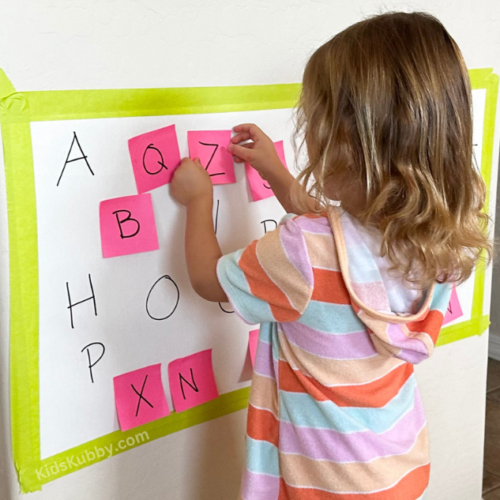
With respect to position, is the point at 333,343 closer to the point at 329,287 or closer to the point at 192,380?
the point at 329,287

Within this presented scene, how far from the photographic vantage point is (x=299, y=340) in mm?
765

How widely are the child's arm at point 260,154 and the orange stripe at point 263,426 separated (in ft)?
0.96

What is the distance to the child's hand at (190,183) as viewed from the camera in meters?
0.84

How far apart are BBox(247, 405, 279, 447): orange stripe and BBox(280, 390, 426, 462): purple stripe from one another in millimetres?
18

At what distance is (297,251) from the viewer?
712mm

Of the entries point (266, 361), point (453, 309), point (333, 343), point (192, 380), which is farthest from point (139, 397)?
point (453, 309)

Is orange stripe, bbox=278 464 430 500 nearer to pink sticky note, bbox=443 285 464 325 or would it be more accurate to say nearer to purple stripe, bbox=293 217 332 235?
purple stripe, bbox=293 217 332 235

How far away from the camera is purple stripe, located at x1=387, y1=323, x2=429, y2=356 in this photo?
2.39 ft

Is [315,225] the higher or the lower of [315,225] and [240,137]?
the lower

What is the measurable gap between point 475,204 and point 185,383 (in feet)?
1.53

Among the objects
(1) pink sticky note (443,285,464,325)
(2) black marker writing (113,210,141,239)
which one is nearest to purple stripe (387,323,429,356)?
(2) black marker writing (113,210,141,239)

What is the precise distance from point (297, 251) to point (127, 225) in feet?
0.79

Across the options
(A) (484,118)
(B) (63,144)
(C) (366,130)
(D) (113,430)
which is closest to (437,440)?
(A) (484,118)

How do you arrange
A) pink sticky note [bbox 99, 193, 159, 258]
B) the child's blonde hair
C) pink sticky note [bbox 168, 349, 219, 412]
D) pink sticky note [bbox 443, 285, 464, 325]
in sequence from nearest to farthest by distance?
the child's blonde hair
pink sticky note [bbox 99, 193, 159, 258]
pink sticky note [bbox 168, 349, 219, 412]
pink sticky note [bbox 443, 285, 464, 325]
